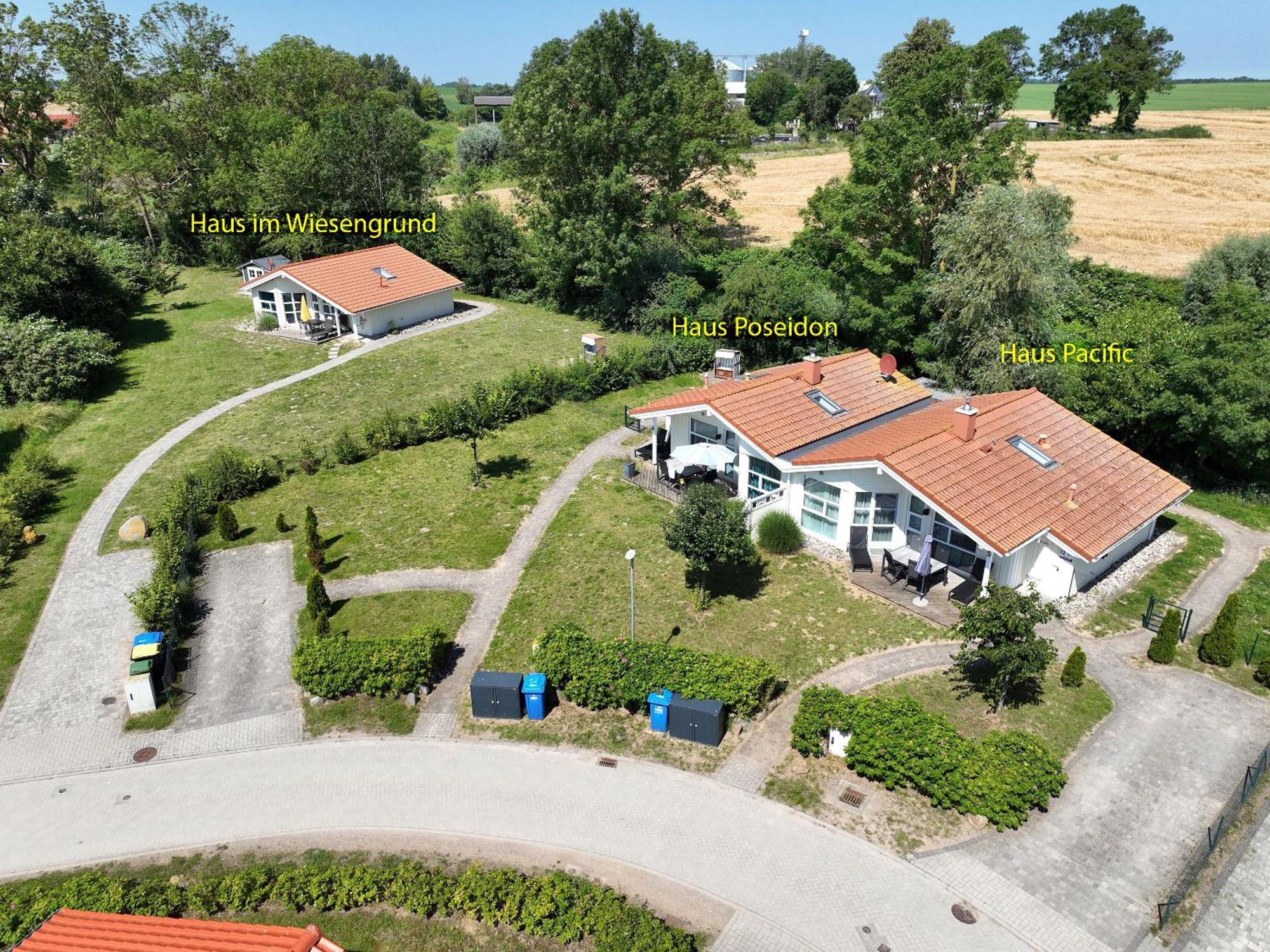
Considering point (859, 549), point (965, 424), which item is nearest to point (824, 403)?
point (965, 424)

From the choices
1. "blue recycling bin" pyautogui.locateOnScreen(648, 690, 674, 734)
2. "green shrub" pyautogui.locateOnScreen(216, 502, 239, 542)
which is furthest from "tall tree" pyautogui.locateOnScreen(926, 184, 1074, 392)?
"green shrub" pyautogui.locateOnScreen(216, 502, 239, 542)

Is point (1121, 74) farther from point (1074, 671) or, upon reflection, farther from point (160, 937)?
point (160, 937)

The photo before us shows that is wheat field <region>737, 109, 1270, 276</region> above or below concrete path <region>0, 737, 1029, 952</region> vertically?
above

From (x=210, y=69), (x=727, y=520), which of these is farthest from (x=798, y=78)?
(x=727, y=520)

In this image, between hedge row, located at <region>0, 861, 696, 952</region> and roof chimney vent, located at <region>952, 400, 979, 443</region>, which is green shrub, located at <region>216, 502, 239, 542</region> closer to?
hedge row, located at <region>0, 861, 696, 952</region>

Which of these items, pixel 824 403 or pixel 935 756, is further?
pixel 824 403

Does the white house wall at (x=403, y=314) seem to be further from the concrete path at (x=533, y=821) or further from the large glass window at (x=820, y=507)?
the concrete path at (x=533, y=821)

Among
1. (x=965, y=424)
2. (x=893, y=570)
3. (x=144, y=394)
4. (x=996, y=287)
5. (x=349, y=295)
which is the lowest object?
(x=893, y=570)
